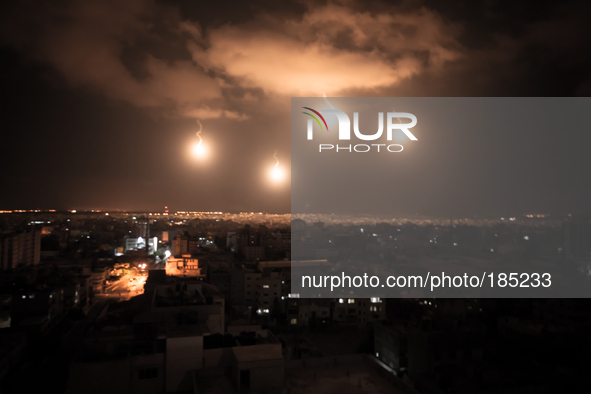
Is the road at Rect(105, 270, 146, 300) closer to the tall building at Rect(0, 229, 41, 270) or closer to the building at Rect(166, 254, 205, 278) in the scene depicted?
the building at Rect(166, 254, 205, 278)

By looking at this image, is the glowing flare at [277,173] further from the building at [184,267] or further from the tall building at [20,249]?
the tall building at [20,249]

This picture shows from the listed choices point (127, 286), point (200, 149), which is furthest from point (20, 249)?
point (200, 149)

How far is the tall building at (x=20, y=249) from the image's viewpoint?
9062 millimetres

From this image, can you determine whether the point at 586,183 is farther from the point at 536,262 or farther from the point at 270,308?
the point at 270,308

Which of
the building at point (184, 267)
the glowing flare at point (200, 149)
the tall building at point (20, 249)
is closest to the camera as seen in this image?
the glowing flare at point (200, 149)

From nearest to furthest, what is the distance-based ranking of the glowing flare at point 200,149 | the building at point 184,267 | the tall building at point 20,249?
1. the glowing flare at point 200,149
2. the building at point 184,267
3. the tall building at point 20,249

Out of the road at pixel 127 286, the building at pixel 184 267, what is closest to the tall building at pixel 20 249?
the road at pixel 127 286

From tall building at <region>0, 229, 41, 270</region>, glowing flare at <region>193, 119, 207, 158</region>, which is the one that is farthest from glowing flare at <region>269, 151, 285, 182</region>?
tall building at <region>0, 229, 41, 270</region>

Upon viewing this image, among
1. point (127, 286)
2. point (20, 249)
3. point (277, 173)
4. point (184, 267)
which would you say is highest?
point (277, 173)

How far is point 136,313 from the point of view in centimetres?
326

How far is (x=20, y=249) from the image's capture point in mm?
9773

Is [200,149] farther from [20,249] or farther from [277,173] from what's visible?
[20,249]

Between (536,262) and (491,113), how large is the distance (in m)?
2.88

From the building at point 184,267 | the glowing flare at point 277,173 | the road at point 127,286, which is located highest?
the glowing flare at point 277,173
